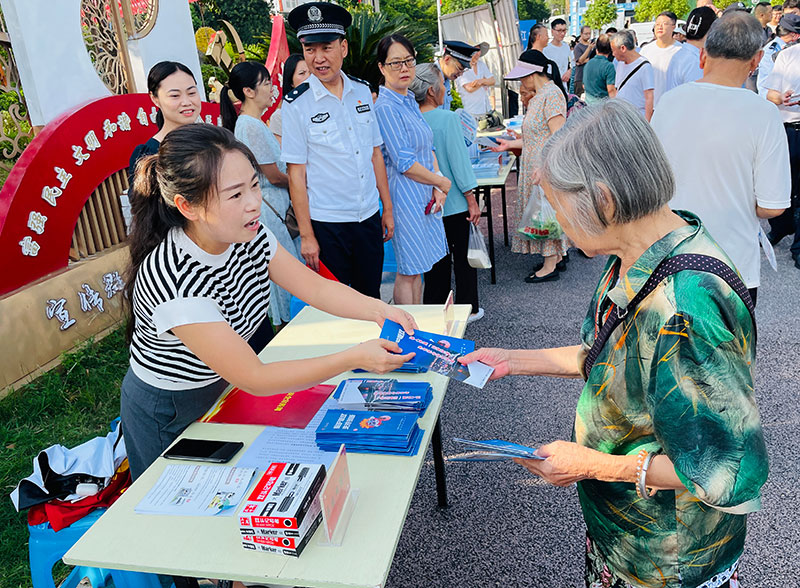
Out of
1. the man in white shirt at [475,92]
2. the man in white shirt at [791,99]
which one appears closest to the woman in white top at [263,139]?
the man in white shirt at [791,99]

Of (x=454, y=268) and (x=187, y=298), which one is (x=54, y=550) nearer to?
(x=187, y=298)

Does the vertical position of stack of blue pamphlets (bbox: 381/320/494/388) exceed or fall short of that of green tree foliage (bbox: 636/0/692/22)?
it falls short

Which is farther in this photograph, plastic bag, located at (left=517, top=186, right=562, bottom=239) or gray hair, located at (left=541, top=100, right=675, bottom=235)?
plastic bag, located at (left=517, top=186, right=562, bottom=239)

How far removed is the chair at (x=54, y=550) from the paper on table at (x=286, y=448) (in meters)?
0.75

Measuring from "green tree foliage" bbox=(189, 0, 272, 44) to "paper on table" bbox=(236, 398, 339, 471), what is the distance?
16171mm

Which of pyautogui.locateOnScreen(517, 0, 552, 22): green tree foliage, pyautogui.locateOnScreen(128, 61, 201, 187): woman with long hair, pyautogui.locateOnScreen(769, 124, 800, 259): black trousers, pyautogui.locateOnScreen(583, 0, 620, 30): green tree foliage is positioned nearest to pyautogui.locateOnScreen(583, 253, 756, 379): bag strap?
pyautogui.locateOnScreen(128, 61, 201, 187): woman with long hair

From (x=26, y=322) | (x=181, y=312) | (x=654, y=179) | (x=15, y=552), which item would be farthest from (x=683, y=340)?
(x=26, y=322)

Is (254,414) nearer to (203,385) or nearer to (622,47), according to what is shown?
(203,385)

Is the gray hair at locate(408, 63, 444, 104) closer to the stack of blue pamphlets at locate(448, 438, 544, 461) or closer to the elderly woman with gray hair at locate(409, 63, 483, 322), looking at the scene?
the elderly woman with gray hair at locate(409, 63, 483, 322)

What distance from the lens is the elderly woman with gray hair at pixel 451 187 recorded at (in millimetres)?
3977

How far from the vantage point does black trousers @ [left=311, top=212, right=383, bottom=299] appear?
357cm

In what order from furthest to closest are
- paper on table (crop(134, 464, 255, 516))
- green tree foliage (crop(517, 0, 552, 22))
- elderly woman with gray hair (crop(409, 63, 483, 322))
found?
green tree foliage (crop(517, 0, 552, 22)) → elderly woman with gray hair (crop(409, 63, 483, 322)) → paper on table (crop(134, 464, 255, 516))

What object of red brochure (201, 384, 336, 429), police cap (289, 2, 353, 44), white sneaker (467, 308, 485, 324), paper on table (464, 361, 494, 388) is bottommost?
white sneaker (467, 308, 485, 324)

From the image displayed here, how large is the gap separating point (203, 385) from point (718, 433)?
1.48 meters
